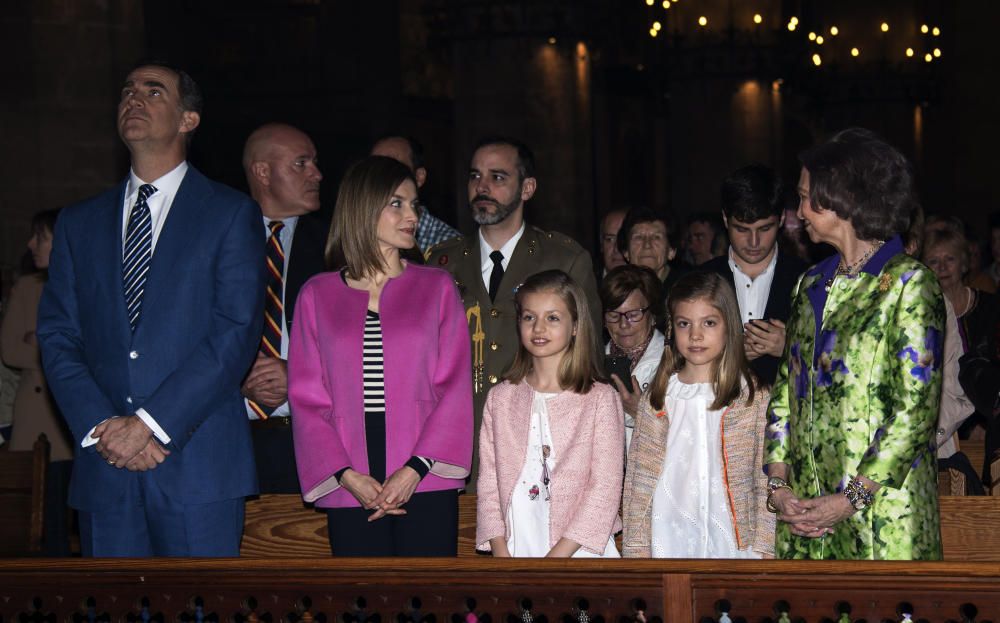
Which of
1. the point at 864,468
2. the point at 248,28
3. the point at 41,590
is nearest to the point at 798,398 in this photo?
the point at 864,468

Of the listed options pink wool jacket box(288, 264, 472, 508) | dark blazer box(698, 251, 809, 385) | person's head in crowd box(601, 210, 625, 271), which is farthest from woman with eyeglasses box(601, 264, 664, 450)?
person's head in crowd box(601, 210, 625, 271)

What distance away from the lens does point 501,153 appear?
545 centimetres

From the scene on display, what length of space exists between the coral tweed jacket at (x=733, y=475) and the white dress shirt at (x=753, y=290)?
3.03 ft

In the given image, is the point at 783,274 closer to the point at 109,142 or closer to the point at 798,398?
the point at 798,398

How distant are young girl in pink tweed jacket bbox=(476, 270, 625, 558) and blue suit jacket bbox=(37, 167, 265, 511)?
860mm

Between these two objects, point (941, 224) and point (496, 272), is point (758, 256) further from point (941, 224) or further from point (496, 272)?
point (941, 224)

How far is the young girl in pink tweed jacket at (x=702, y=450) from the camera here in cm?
455

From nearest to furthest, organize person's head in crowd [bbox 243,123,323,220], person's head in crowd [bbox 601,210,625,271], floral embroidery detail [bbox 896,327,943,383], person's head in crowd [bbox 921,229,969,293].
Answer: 1. floral embroidery detail [bbox 896,327,943,383]
2. person's head in crowd [bbox 243,123,323,220]
3. person's head in crowd [bbox 921,229,969,293]
4. person's head in crowd [bbox 601,210,625,271]

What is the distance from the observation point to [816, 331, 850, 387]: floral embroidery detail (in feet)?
13.1

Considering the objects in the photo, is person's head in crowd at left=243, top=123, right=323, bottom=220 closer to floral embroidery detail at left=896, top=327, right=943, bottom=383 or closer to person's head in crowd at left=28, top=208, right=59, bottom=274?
person's head in crowd at left=28, top=208, right=59, bottom=274

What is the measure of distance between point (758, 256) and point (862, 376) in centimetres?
156

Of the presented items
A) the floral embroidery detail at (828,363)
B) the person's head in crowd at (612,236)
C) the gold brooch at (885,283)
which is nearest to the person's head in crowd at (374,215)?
the floral embroidery detail at (828,363)

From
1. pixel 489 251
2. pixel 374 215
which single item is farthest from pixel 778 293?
pixel 374 215

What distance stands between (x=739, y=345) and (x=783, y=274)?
2.97 ft
